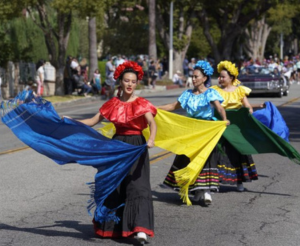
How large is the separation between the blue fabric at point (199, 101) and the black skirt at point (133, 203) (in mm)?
1922

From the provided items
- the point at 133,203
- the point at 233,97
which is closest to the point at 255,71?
the point at 233,97

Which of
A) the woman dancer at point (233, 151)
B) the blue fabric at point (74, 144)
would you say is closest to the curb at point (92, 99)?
the woman dancer at point (233, 151)

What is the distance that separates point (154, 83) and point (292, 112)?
62.3 ft

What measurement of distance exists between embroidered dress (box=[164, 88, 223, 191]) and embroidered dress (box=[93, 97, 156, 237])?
1834 millimetres

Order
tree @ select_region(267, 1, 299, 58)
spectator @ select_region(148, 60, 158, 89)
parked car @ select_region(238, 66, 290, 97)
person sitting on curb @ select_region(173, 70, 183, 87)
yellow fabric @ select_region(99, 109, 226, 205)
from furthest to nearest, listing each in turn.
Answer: tree @ select_region(267, 1, 299, 58)
person sitting on curb @ select_region(173, 70, 183, 87)
spectator @ select_region(148, 60, 158, 89)
parked car @ select_region(238, 66, 290, 97)
yellow fabric @ select_region(99, 109, 226, 205)

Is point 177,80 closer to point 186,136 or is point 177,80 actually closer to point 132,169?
point 186,136

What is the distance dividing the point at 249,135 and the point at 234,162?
1.36ft

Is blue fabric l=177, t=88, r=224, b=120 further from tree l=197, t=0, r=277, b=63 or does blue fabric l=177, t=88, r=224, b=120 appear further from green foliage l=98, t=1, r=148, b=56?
green foliage l=98, t=1, r=148, b=56

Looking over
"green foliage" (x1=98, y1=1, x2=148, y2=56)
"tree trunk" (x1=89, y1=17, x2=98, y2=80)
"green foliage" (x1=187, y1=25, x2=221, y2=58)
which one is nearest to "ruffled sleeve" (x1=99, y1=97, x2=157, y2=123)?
"tree trunk" (x1=89, y1=17, x2=98, y2=80)

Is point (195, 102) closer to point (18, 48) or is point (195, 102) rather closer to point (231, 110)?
point (231, 110)

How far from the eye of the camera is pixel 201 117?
9695 millimetres

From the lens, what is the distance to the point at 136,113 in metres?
7.64

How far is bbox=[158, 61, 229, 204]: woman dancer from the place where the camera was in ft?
31.1

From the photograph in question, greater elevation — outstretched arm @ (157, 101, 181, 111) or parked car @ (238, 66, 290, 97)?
outstretched arm @ (157, 101, 181, 111)
